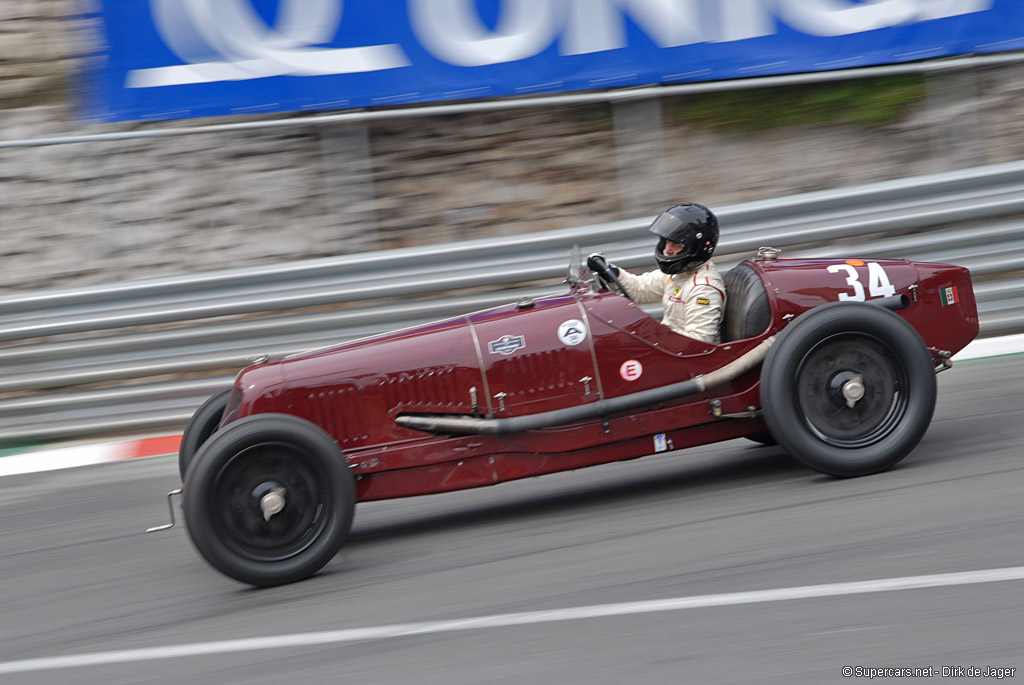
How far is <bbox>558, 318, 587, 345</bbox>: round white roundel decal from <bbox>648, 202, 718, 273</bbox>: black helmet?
634mm

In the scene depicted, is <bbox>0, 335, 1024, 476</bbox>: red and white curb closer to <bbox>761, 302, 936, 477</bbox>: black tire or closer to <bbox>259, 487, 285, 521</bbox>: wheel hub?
<bbox>761, 302, 936, 477</bbox>: black tire

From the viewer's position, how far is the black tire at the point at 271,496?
13.9 feet

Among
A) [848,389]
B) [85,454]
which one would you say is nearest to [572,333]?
[848,389]

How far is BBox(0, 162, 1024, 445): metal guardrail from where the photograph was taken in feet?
24.2

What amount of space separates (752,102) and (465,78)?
8.09 feet

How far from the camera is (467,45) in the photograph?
26.1 feet

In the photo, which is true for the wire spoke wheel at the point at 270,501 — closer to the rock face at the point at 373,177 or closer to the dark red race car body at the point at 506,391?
the dark red race car body at the point at 506,391

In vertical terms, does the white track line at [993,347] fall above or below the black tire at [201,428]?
below

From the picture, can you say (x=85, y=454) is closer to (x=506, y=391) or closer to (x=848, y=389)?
(x=506, y=391)

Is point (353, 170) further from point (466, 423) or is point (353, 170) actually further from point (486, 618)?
point (486, 618)

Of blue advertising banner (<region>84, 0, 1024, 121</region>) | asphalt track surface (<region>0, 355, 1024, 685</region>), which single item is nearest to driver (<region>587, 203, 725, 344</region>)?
asphalt track surface (<region>0, 355, 1024, 685</region>)

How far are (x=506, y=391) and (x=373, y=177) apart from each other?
15.3ft

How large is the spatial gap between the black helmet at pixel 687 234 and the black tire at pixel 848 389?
629 mm

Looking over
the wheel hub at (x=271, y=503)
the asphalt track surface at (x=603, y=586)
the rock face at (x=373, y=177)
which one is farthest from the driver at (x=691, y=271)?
the rock face at (x=373, y=177)
